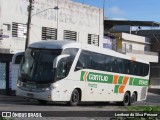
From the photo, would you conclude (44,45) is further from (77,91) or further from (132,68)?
(132,68)

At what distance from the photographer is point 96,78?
24.3 metres

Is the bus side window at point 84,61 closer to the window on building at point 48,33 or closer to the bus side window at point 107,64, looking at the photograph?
the bus side window at point 107,64

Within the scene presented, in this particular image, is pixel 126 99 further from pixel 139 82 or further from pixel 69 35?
pixel 69 35

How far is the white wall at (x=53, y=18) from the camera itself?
34.2 meters

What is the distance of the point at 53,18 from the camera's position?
39.3 m

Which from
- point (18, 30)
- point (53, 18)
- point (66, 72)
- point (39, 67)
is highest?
point (53, 18)

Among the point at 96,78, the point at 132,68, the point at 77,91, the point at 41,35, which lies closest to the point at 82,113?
the point at 77,91

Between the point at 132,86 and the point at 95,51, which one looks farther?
the point at 132,86

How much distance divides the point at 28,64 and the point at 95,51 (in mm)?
4170

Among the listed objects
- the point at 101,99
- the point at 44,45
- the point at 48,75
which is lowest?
the point at 101,99

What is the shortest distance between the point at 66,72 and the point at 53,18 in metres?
18.3

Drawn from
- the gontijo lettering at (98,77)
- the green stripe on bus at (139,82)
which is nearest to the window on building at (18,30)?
the green stripe on bus at (139,82)

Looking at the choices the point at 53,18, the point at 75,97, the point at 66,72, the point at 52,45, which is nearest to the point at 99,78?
the point at 75,97

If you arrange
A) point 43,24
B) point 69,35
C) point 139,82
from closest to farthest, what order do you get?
point 139,82
point 43,24
point 69,35
